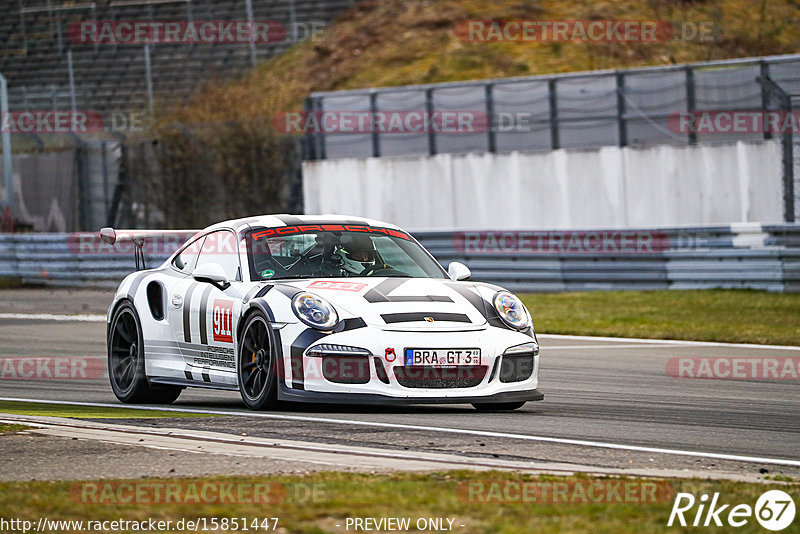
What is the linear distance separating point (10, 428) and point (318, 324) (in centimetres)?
185

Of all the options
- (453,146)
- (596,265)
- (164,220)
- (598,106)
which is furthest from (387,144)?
(596,265)

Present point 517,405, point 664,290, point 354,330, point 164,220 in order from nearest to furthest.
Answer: point 354,330, point 517,405, point 664,290, point 164,220

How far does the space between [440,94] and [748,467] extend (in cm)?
2141

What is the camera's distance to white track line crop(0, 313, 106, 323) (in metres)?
18.3

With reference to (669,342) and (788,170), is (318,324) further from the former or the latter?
(788,170)

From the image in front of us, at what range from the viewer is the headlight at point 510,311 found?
874 cm

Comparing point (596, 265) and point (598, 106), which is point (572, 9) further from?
point (596, 265)

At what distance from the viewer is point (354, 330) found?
8.30 meters

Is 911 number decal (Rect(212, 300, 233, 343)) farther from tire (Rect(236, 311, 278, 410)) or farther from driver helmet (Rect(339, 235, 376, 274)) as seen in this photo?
driver helmet (Rect(339, 235, 376, 274))
